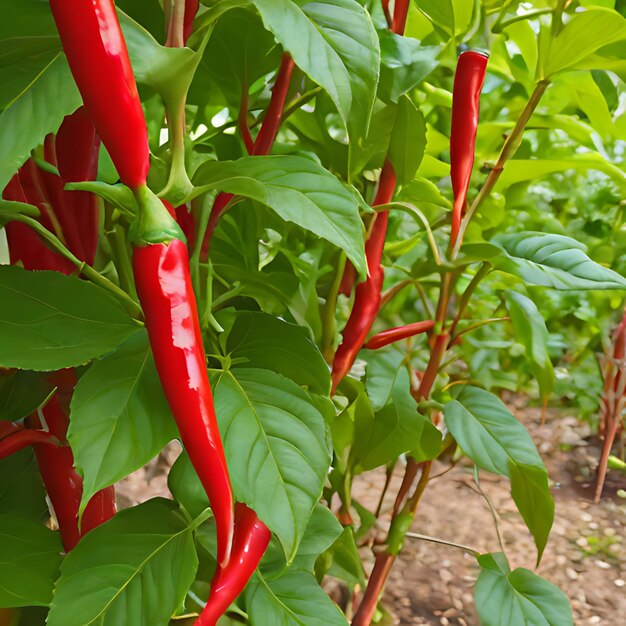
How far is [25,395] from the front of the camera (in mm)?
502

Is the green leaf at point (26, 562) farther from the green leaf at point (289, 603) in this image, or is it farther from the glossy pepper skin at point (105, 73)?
the glossy pepper skin at point (105, 73)

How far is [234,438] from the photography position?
1.31 feet

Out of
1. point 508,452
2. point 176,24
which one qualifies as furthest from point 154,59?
point 508,452

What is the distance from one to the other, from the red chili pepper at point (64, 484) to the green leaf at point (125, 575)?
8cm

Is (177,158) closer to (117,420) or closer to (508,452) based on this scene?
(117,420)

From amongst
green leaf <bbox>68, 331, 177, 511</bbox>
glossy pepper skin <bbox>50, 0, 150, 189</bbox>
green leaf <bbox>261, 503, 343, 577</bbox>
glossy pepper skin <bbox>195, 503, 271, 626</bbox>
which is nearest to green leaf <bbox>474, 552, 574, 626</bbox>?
green leaf <bbox>261, 503, 343, 577</bbox>

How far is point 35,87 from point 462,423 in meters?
0.48

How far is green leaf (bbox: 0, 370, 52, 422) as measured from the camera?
19.6 inches

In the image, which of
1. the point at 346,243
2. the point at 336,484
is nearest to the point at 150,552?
the point at 346,243

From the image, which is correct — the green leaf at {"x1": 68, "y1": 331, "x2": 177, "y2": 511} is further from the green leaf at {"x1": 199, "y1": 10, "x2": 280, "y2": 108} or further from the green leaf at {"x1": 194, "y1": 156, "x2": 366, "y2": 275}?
the green leaf at {"x1": 199, "y1": 10, "x2": 280, "y2": 108}

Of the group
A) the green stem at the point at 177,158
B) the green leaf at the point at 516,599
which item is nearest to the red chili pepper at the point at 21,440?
the green stem at the point at 177,158

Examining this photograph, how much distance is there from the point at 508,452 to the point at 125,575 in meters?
0.38

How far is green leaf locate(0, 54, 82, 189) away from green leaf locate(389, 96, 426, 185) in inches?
10.7

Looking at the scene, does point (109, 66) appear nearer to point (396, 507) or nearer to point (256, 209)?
point (256, 209)
